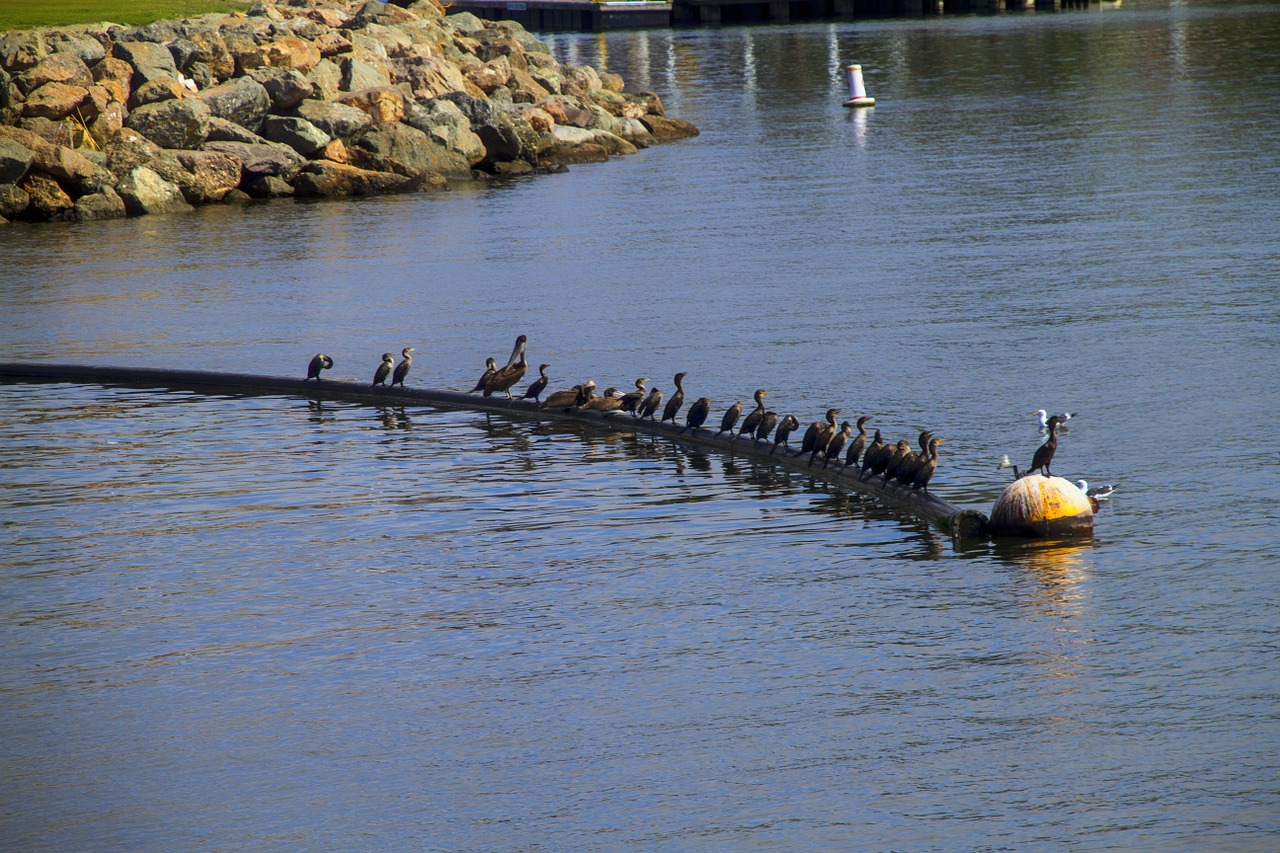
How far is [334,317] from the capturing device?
89.3 feet

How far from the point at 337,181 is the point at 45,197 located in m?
7.68

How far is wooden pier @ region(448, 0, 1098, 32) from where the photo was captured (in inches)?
4749

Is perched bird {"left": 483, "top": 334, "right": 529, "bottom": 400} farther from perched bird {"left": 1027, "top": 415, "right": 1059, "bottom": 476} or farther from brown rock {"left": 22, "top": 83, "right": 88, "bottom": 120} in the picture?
brown rock {"left": 22, "top": 83, "right": 88, "bottom": 120}

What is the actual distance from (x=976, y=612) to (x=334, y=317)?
1651 centimetres

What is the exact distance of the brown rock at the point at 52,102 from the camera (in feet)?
141

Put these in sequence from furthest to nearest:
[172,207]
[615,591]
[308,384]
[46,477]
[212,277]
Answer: [172,207], [212,277], [308,384], [46,477], [615,591]

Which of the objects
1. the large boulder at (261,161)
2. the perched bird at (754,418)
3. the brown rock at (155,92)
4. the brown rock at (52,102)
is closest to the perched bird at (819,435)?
the perched bird at (754,418)

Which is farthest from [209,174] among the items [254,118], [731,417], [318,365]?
[731,417]

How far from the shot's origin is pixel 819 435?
17.4 meters

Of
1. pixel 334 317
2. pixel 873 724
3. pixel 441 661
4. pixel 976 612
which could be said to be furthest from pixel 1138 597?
pixel 334 317

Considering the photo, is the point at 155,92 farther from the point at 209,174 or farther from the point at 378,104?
the point at 378,104

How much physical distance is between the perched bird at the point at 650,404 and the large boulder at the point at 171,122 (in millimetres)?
27724

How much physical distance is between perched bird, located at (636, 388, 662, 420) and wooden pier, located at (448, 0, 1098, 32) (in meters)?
104

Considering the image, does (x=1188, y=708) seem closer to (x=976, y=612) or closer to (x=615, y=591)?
(x=976, y=612)
